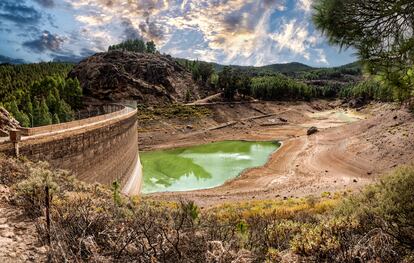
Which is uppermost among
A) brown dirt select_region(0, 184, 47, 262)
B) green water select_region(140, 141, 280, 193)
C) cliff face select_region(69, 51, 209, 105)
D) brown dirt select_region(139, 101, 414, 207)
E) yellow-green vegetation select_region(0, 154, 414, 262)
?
cliff face select_region(69, 51, 209, 105)

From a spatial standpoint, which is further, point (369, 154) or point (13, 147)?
point (369, 154)

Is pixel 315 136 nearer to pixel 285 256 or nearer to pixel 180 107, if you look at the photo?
pixel 180 107

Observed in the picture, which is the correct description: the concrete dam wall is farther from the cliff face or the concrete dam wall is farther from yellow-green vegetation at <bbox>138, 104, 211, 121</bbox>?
the cliff face

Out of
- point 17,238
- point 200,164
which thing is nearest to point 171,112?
point 200,164

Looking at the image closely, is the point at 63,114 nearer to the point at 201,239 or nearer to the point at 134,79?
the point at 134,79

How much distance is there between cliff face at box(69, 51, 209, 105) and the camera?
115688mm

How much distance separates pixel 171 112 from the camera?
10344cm

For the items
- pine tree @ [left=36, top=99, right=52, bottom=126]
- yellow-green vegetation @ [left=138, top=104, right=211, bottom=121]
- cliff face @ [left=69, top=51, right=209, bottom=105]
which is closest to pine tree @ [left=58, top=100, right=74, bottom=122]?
pine tree @ [left=36, top=99, right=52, bottom=126]

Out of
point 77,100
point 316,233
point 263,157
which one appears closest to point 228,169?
point 263,157

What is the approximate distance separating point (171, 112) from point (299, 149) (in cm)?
4890

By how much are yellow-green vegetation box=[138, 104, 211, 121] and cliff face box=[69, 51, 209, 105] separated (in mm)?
9749

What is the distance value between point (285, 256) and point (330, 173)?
42.3 m

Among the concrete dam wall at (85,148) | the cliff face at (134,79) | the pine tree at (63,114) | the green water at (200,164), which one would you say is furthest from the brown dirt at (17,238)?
the cliff face at (134,79)

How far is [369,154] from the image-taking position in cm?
5069
